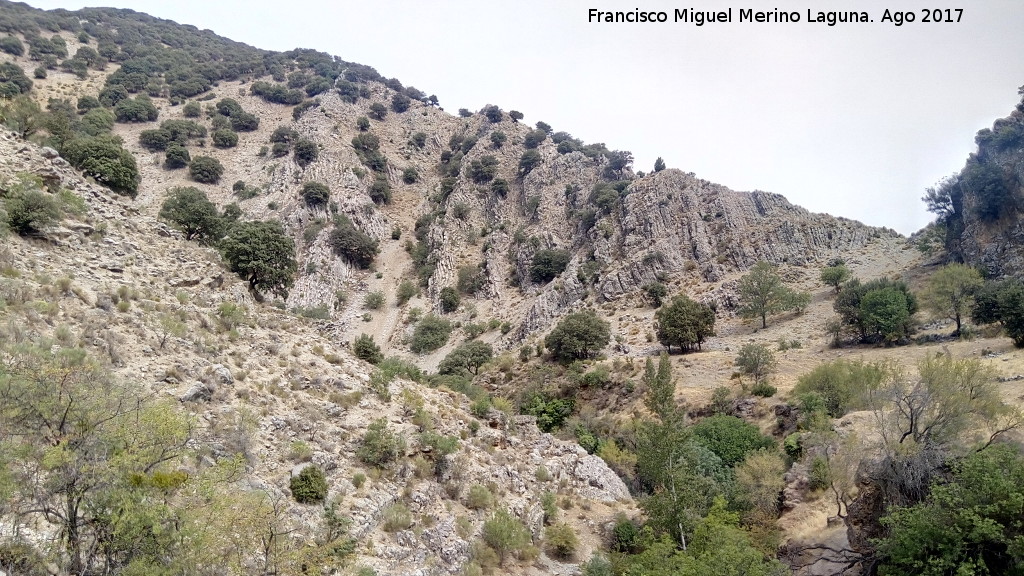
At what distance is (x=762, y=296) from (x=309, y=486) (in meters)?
42.5

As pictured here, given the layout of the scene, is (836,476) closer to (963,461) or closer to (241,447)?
(963,461)

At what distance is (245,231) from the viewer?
82.7 ft

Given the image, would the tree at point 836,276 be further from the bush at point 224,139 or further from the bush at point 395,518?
the bush at point 224,139

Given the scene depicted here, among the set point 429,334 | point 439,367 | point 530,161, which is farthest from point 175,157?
point 530,161

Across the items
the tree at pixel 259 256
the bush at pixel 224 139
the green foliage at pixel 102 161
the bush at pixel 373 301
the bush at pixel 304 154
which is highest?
the bush at pixel 224 139

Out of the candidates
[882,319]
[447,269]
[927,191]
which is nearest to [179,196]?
[447,269]

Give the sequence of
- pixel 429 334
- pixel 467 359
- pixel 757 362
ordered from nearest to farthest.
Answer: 1. pixel 757 362
2. pixel 467 359
3. pixel 429 334

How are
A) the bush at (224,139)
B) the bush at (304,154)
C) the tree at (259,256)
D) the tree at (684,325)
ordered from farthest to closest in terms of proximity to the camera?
the bush at (224,139) < the bush at (304,154) < the tree at (684,325) < the tree at (259,256)

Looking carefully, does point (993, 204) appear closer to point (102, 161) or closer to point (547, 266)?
point (547, 266)

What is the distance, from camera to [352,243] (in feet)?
198

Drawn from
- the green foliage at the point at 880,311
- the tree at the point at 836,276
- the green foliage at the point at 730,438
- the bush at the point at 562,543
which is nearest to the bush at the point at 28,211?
the bush at the point at 562,543

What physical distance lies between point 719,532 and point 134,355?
55.9ft

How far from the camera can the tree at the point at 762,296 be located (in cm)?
4375

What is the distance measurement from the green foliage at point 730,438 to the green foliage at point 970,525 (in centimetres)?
1230
